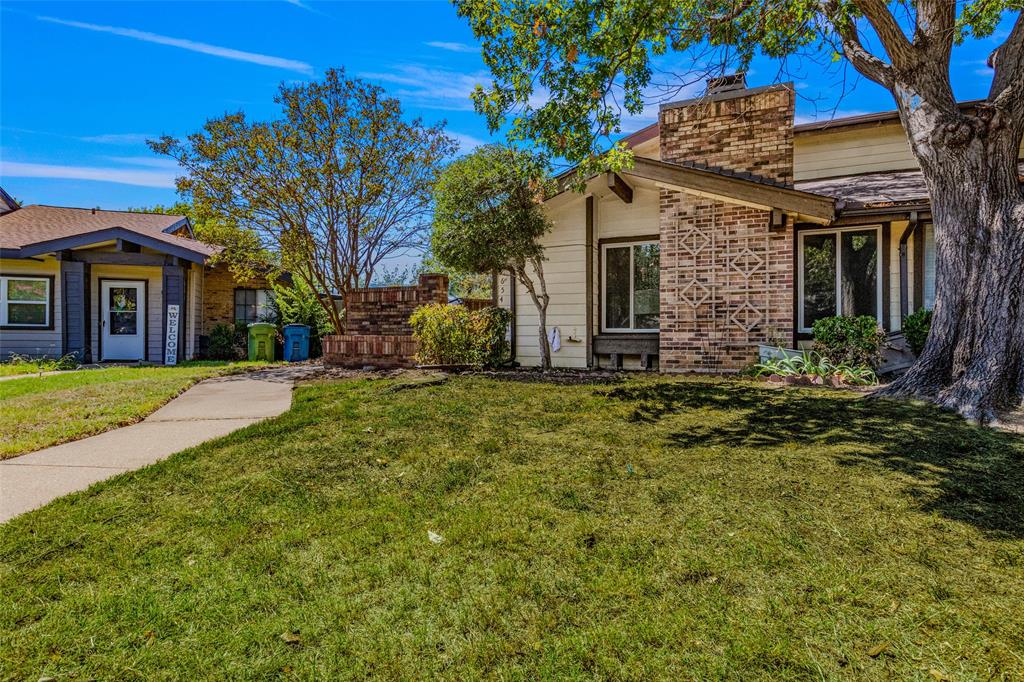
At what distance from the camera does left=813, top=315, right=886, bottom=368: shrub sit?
7816 millimetres

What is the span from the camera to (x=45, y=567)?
256 cm

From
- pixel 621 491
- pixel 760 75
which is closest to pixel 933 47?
pixel 760 75

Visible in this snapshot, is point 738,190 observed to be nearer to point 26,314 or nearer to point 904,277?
point 904,277

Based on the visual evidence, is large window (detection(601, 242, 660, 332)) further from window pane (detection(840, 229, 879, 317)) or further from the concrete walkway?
the concrete walkway

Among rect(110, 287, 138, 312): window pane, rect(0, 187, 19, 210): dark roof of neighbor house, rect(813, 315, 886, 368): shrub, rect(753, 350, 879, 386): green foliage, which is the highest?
rect(0, 187, 19, 210): dark roof of neighbor house

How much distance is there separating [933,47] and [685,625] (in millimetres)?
6583

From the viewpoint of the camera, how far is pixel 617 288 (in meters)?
10.5

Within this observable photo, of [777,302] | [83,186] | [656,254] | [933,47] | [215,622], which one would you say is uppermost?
[83,186]

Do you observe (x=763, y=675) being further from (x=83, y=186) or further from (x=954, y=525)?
(x=83, y=186)

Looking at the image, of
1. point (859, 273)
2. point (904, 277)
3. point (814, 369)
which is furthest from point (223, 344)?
point (904, 277)

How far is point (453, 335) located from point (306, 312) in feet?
27.2

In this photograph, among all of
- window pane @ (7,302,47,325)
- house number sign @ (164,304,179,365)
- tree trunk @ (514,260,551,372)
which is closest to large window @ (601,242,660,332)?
tree trunk @ (514,260,551,372)

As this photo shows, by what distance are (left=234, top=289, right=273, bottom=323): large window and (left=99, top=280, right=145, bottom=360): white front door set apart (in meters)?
2.43

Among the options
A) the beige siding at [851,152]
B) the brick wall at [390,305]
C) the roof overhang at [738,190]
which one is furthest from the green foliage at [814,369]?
the brick wall at [390,305]
